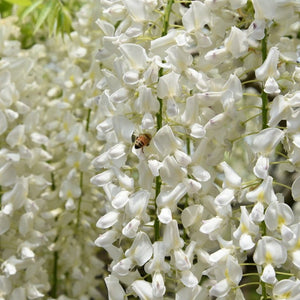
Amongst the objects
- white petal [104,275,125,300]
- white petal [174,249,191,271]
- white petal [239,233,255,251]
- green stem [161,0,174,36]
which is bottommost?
white petal [104,275,125,300]

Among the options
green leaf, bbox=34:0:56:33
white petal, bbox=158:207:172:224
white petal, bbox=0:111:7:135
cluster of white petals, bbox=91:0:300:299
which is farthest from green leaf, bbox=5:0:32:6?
white petal, bbox=158:207:172:224

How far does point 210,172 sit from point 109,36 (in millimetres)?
372

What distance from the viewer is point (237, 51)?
1.25 m

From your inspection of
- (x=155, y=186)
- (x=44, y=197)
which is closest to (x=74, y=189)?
(x=44, y=197)

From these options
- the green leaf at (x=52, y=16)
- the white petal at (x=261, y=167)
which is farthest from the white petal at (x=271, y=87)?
the green leaf at (x=52, y=16)

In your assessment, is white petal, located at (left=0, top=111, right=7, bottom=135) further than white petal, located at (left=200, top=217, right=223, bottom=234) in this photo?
Yes

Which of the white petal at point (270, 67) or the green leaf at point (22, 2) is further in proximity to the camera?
the green leaf at point (22, 2)

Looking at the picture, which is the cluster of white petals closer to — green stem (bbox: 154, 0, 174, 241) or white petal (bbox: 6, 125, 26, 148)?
green stem (bbox: 154, 0, 174, 241)

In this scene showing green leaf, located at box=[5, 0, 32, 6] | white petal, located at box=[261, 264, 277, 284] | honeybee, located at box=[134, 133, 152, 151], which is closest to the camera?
white petal, located at box=[261, 264, 277, 284]

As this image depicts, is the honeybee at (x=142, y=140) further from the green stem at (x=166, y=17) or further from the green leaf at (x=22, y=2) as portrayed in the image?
the green leaf at (x=22, y=2)

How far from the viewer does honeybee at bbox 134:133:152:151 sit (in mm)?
1242

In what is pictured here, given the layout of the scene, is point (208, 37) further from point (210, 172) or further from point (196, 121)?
point (210, 172)

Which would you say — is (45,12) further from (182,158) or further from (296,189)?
(296,189)

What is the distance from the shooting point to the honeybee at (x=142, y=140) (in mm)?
1242
